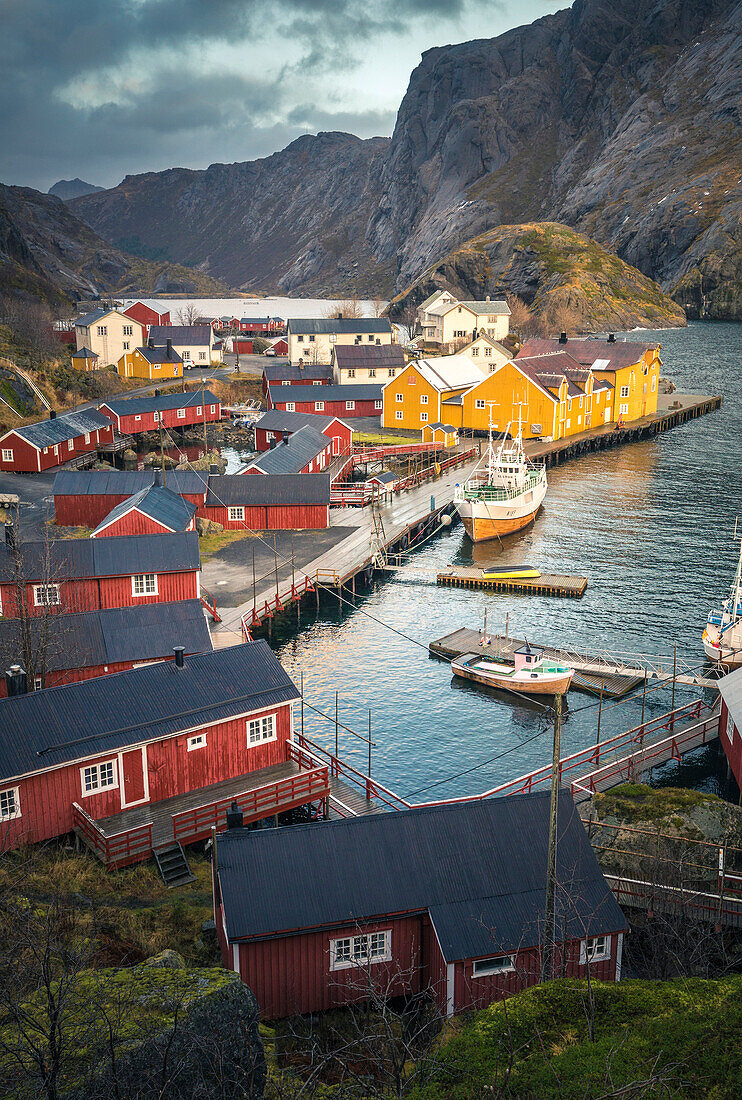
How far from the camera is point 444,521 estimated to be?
7012 cm

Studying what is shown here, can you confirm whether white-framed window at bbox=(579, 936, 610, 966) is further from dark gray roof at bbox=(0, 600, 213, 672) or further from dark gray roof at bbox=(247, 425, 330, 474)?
dark gray roof at bbox=(247, 425, 330, 474)

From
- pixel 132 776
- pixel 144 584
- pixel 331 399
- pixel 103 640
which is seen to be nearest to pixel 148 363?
pixel 331 399

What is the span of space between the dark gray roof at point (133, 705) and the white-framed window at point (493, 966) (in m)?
12.2

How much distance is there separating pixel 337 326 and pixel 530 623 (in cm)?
9207

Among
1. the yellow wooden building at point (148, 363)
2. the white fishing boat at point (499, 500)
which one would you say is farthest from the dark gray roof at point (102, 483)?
the yellow wooden building at point (148, 363)

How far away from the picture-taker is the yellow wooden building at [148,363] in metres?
118

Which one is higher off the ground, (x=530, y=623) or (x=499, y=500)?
(x=499, y=500)

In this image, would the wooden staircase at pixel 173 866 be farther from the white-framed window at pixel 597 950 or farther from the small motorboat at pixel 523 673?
the small motorboat at pixel 523 673

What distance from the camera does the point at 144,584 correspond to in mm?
45438

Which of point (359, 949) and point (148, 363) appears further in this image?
point (148, 363)

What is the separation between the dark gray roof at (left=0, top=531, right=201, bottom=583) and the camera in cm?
4297

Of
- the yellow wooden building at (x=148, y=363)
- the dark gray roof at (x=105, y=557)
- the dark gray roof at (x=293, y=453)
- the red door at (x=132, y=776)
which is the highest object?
the yellow wooden building at (x=148, y=363)

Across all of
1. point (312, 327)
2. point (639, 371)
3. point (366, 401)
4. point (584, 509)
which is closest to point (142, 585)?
point (584, 509)

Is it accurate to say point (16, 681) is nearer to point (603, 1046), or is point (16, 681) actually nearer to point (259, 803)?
point (259, 803)
